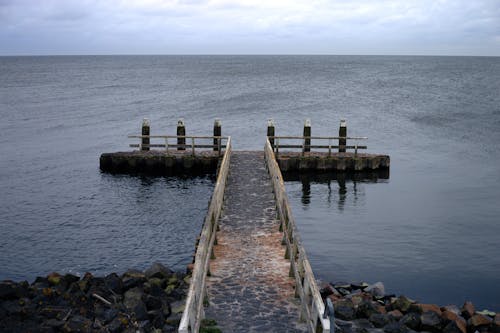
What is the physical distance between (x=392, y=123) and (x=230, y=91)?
158 feet

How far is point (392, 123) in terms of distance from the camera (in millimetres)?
60438

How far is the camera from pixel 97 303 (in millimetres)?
14648

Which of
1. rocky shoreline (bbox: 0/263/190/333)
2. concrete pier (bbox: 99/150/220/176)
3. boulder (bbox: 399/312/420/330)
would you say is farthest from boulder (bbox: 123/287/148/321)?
concrete pier (bbox: 99/150/220/176)

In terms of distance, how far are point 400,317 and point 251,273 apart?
14.3ft

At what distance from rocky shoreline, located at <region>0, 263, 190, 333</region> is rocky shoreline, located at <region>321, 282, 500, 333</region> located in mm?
4322

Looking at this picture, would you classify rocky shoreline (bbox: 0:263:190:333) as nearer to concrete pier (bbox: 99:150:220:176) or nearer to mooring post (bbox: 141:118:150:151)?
concrete pier (bbox: 99:150:220:176)

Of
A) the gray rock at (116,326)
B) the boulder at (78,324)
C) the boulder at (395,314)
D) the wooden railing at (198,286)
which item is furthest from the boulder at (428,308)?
the boulder at (78,324)

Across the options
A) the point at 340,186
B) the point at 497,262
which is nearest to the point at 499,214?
the point at 497,262

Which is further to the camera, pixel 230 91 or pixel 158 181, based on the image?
pixel 230 91

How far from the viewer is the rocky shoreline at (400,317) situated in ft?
43.7

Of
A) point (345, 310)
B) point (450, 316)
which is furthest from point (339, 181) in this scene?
point (345, 310)

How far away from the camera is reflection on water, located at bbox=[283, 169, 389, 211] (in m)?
29.4

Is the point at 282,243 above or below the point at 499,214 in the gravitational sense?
above

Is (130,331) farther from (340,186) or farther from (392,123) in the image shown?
(392,123)
